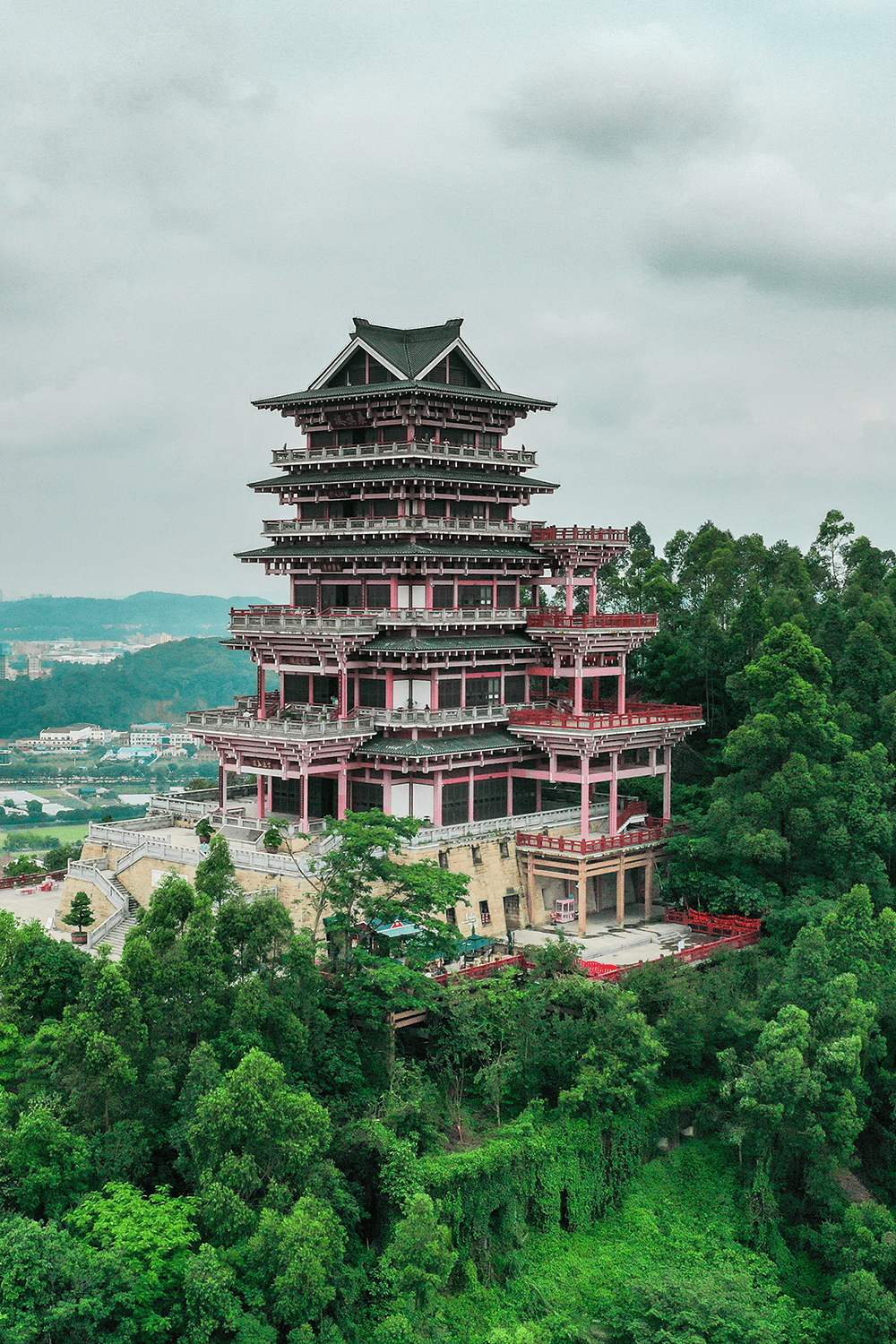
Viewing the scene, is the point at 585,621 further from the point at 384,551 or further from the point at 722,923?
the point at 722,923

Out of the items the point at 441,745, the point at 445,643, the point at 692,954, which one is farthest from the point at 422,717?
the point at 692,954

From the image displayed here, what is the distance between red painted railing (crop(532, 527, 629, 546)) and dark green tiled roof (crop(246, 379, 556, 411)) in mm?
4972

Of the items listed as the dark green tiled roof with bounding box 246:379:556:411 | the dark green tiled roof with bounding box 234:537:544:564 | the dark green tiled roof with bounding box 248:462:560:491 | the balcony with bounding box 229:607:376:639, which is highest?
the dark green tiled roof with bounding box 246:379:556:411

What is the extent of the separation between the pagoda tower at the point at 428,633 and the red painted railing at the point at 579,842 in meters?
0.07

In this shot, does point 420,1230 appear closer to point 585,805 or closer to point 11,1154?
point 11,1154

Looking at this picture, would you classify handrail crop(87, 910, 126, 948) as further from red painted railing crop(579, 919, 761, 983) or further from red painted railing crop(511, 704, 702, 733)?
red painted railing crop(511, 704, 702, 733)

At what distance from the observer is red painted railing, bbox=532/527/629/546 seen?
53750 millimetres

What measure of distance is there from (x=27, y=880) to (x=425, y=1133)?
83.8ft

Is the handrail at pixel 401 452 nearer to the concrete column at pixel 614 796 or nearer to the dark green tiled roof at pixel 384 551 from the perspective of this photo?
the dark green tiled roof at pixel 384 551

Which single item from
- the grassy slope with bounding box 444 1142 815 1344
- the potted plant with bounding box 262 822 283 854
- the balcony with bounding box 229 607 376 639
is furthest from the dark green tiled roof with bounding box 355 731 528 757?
the grassy slope with bounding box 444 1142 815 1344

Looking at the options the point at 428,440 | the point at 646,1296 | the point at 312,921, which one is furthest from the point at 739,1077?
the point at 428,440

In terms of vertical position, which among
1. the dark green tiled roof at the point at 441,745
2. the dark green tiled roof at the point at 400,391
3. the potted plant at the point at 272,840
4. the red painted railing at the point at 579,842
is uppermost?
the dark green tiled roof at the point at 400,391

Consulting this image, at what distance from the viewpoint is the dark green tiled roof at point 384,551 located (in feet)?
166

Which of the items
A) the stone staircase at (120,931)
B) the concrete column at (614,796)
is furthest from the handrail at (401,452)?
the stone staircase at (120,931)
